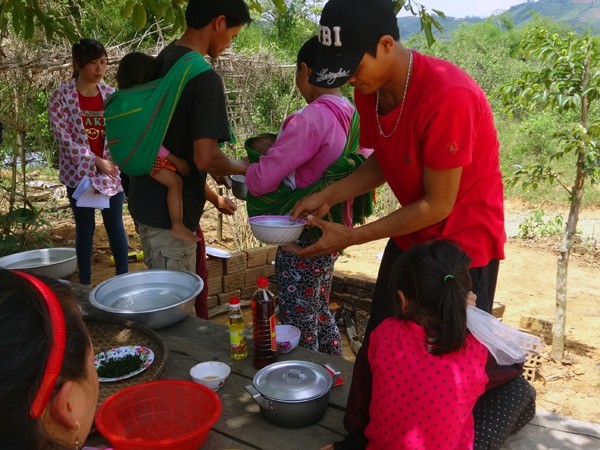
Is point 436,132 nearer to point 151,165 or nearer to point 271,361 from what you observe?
point 271,361

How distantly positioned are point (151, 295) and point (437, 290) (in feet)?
4.98

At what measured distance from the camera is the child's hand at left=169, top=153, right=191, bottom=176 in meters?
2.59

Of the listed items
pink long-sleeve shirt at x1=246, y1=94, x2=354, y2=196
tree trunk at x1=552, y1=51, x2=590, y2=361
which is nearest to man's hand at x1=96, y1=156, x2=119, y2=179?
pink long-sleeve shirt at x1=246, y1=94, x2=354, y2=196

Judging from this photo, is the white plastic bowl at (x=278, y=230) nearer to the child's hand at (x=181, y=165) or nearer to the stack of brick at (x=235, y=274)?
the child's hand at (x=181, y=165)

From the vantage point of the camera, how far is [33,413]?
2.97 feet

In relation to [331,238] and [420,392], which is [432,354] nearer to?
[420,392]

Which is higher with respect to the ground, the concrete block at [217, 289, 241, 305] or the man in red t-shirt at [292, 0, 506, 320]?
the man in red t-shirt at [292, 0, 506, 320]

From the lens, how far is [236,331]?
2.19 meters

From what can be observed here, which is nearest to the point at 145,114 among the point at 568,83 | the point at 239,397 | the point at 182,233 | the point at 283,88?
the point at 182,233

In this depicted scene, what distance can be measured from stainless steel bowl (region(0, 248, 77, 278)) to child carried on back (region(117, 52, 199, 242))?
953 mm

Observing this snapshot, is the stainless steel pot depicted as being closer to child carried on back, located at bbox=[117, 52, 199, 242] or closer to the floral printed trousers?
the floral printed trousers

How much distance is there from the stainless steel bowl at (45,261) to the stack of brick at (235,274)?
1.19 m

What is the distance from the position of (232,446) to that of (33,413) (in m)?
0.96

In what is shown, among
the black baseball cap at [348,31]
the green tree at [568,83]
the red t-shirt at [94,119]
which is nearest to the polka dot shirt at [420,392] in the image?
the black baseball cap at [348,31]
